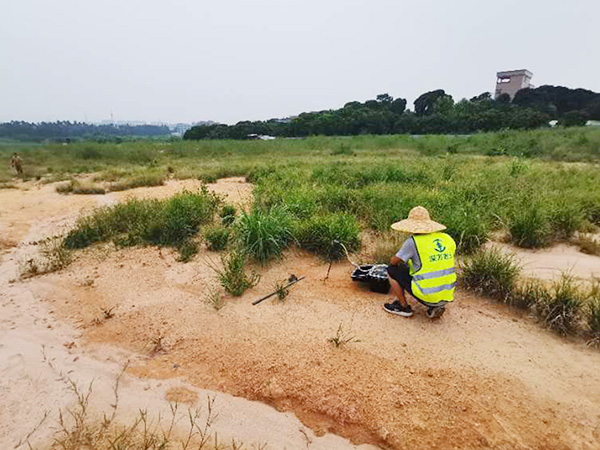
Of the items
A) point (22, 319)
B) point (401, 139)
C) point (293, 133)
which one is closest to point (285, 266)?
point (22, 319)

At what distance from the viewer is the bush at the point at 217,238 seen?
508 cm

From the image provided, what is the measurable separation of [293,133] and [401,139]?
71.4ft

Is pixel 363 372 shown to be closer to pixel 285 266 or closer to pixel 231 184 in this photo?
pixel 285 266

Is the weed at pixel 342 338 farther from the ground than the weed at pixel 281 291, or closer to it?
closer to it

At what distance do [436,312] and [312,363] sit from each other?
54.1 inches

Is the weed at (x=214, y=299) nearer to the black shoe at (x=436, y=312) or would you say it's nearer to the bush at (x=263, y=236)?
the bush at (x=263, y=236)

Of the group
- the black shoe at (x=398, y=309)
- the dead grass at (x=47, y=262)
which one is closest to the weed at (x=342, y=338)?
the black shoe at (x=398, y=309)

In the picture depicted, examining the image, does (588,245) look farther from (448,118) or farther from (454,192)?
(448,118)

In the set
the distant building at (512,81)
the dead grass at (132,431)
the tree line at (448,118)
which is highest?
the distant building at (512,81)

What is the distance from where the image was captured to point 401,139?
2244 centimetres

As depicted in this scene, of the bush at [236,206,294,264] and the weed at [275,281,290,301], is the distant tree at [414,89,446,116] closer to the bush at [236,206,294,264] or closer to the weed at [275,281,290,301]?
the bush at [236,206,294,264]

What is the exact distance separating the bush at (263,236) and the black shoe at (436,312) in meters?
2.17

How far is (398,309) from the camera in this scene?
3465 millimetres

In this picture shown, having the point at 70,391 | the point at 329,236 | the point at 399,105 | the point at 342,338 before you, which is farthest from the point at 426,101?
the point at 70,391
